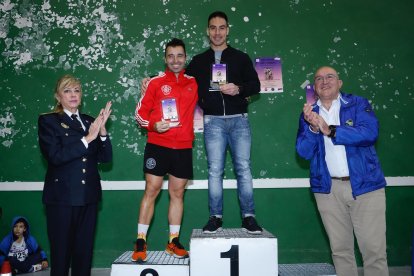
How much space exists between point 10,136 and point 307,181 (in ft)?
10.8

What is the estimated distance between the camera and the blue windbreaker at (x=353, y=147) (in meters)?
2.66

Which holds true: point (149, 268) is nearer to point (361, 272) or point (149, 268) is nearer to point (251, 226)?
point (251, 226)

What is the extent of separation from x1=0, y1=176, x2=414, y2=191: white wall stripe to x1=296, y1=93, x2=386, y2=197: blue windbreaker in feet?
3.54

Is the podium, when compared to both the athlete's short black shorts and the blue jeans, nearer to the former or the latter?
the blue jeans

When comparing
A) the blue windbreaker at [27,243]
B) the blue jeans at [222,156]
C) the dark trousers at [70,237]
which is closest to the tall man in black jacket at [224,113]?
the blue jeans at [222,156]

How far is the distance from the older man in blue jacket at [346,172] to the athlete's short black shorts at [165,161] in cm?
97

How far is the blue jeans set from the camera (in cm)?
307

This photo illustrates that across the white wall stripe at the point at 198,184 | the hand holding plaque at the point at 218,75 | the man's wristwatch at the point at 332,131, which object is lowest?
the white wall stripe at the point at 198,184

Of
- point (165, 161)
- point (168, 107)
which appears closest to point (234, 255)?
point (165, 161)

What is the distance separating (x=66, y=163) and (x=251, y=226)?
4.94 ft

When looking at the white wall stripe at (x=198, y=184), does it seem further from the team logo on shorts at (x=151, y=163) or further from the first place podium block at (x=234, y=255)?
the first place podium block at (x=234, y=255)

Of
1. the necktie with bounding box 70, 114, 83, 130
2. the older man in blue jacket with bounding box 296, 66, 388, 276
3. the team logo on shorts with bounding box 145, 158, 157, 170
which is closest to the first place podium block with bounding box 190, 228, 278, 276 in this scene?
the older man in blue jacket with bounding box 296, 66, 388, 276

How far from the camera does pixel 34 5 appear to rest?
4.04 metres

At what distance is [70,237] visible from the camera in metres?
2.55
